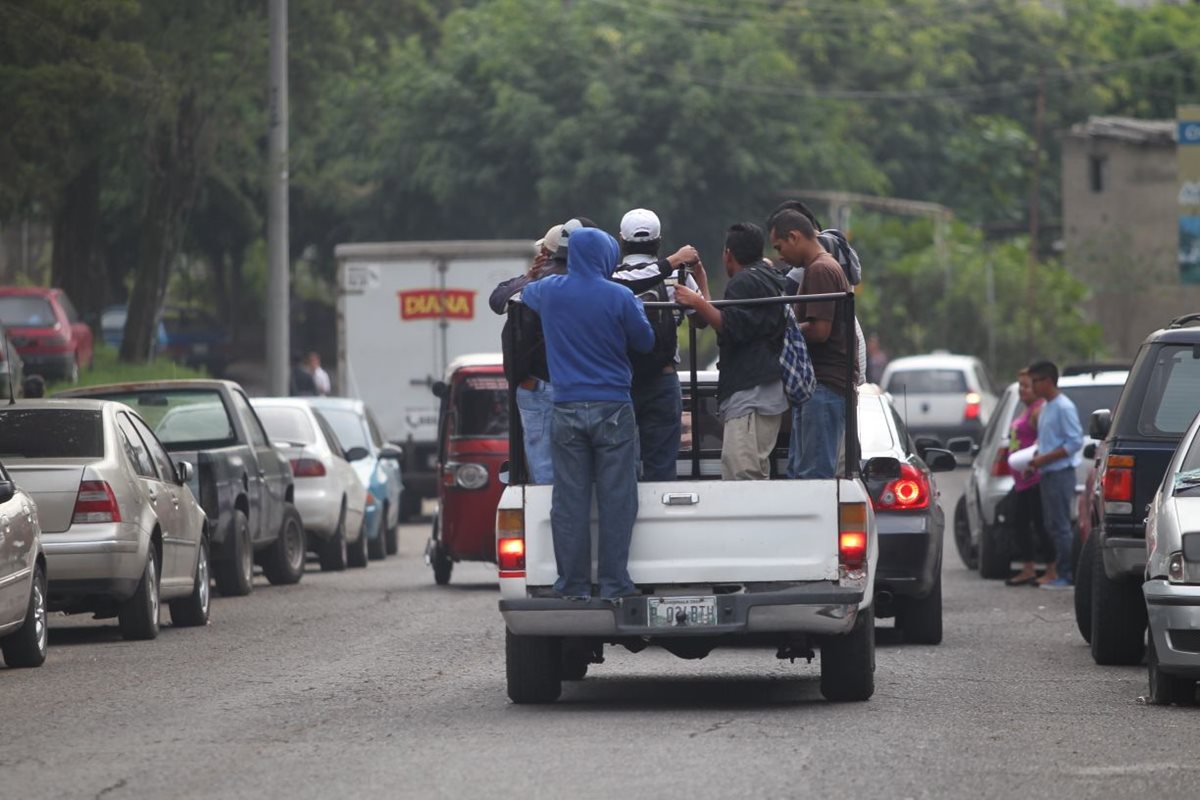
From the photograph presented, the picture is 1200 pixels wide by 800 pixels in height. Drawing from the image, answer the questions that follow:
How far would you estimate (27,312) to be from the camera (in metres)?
34.1

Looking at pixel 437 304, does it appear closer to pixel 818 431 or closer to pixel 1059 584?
pixel 1059 584

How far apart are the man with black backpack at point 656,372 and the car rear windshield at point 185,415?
8.28 m

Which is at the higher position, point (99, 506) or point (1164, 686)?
point (99, 506)

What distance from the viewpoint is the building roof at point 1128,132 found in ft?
206

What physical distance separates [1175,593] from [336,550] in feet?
42.0

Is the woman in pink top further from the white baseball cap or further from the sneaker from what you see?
the white baseball cap

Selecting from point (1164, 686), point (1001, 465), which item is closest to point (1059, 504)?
point (1001, 465)

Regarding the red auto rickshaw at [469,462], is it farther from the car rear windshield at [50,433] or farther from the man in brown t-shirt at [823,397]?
the man in brown t-shirt at [823,397]

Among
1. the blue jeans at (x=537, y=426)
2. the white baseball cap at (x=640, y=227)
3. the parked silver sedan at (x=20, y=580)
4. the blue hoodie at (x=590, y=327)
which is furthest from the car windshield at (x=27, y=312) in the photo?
the blue hoodie at (x=590, y=327)

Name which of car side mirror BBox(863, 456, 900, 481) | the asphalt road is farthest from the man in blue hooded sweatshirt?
car side mirror BBox(863, 456, 900, 481)

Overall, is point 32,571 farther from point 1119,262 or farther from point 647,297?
point 1119,262

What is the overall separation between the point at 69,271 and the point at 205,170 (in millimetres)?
5520

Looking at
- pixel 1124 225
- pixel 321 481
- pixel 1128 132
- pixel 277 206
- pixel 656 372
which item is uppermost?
pixel 1128 132

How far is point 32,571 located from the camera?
42.9ft
